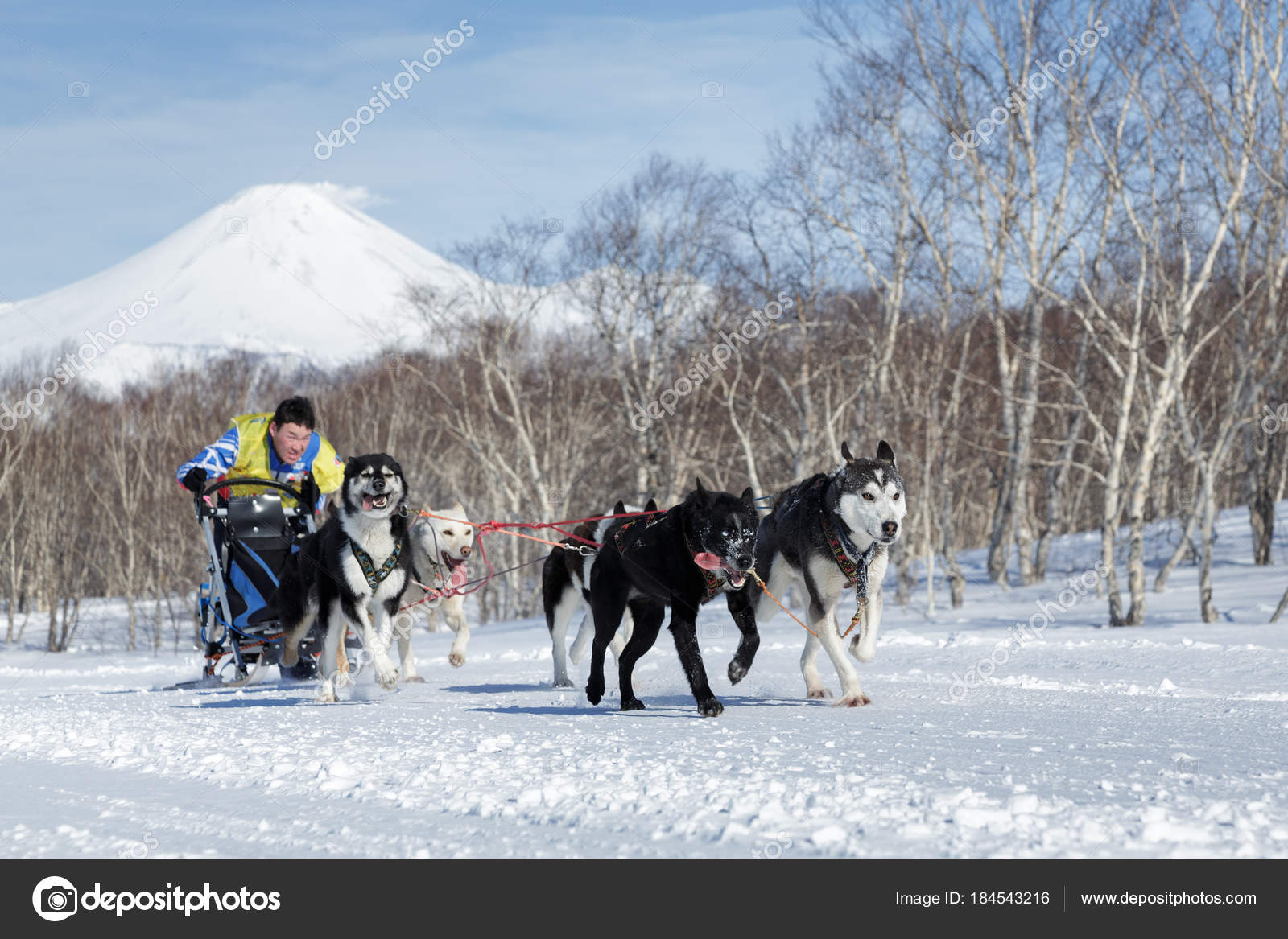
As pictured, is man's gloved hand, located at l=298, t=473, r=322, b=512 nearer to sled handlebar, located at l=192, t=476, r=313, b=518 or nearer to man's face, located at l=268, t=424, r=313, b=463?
sled handlebar, located at l=192, t=476, r=313, b=518

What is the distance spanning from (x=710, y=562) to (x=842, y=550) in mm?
768

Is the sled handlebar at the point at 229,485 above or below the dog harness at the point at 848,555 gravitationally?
above

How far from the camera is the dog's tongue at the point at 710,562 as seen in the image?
4891 millimetres
